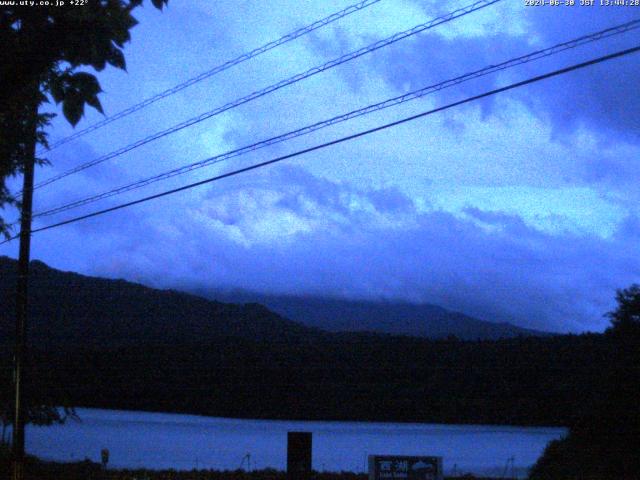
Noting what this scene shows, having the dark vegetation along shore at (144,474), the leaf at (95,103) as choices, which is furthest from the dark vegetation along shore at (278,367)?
the leaf at (95,103)

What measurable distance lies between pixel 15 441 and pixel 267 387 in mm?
40818

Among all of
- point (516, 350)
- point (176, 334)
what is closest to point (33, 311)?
point (176, 334)

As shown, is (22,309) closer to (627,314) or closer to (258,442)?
(627,314)

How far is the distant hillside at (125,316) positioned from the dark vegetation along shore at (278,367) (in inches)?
8.2

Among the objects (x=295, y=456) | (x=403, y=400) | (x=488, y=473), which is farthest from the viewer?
(x=403, y=400)

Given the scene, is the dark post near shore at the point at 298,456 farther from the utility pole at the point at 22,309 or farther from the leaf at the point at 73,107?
the utility pole at the point at 22,309

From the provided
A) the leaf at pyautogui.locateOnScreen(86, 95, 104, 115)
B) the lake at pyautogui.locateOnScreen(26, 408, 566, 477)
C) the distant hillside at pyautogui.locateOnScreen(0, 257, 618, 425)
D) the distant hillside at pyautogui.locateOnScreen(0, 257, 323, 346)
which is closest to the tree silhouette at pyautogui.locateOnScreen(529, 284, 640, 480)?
the lake at pyautogui.locateOnScreen(26, 408, 566, 477)

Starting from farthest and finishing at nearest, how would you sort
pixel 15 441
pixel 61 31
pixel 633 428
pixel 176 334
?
pixel 176 334
pixel 15 441
pixel 633 428
pixel 61 31

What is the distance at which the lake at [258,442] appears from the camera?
33531 mm

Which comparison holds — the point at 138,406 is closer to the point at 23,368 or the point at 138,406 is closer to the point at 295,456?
the point at 23,368

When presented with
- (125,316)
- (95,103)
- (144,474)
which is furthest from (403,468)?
(125,316)

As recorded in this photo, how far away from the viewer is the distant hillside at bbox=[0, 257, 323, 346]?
261 ft

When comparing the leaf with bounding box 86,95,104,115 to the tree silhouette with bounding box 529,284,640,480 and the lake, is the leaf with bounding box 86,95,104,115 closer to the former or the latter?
the tree silhouette with bounding box 529,284,640,480

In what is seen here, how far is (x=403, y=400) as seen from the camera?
57719 millimetres
